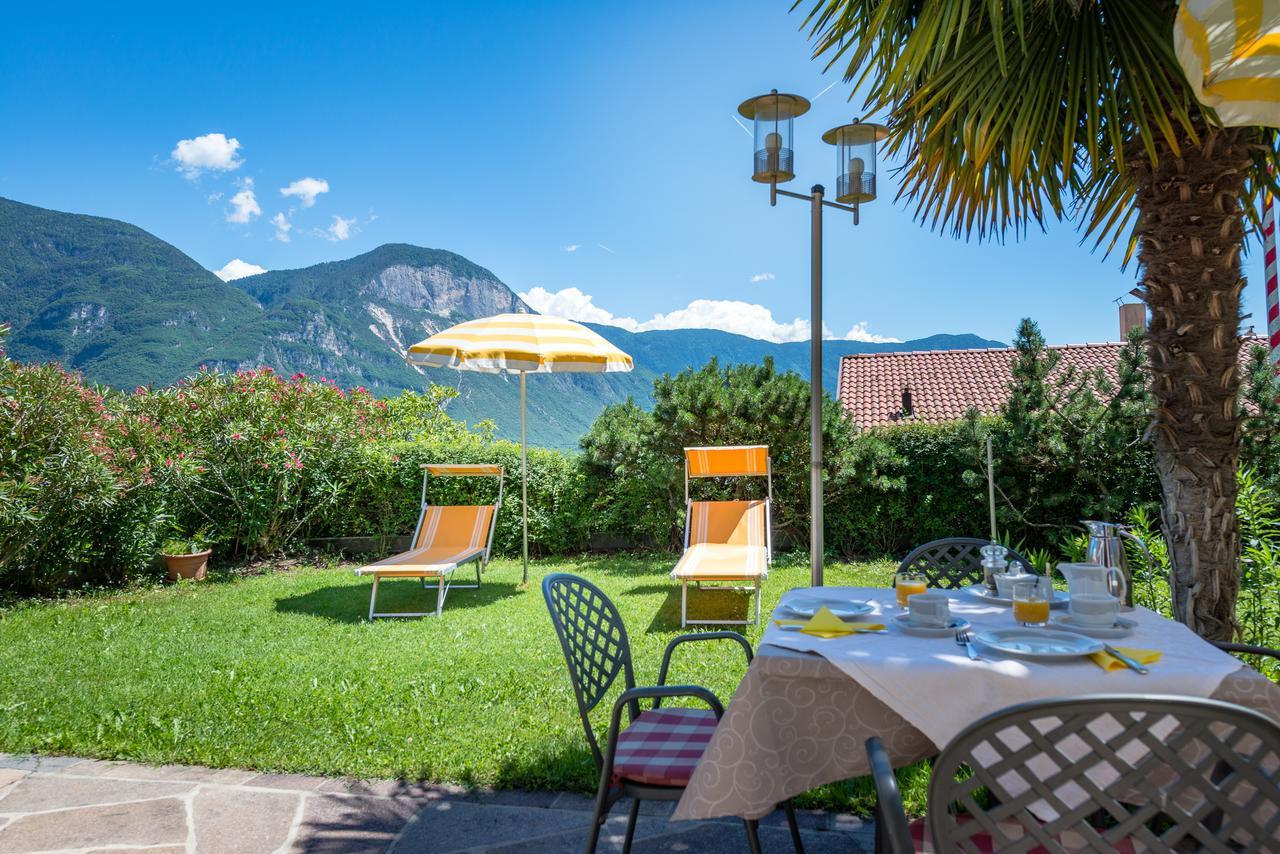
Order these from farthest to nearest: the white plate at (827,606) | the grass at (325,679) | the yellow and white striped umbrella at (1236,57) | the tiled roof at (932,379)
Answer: the tiled roof at (932,379) → the grass at (325,679) → the white plate at (827,606) → the yellow and white striped umbrella at (1236,57)

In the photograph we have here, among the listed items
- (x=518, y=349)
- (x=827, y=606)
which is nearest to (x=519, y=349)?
(x=518, y=349)

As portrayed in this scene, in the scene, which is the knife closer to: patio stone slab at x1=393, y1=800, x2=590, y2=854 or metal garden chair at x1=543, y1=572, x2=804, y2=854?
metal garden chair at x1=543, y1=572, x2=804, y2=854

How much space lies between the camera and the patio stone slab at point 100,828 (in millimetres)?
2576

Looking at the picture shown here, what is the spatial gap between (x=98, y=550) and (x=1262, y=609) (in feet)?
27.6

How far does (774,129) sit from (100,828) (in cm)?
421

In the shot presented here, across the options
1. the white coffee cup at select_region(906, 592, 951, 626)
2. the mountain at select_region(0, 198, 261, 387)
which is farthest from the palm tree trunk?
the mountain at select_region(0, 198, 261, 387)

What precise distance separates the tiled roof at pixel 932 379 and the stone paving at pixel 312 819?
65.2 feet

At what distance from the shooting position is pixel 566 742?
11.0ft

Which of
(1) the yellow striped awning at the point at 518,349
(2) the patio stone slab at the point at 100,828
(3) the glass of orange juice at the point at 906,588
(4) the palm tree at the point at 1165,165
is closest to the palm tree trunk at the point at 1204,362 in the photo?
(4) the palm tree at the point at 1165,165

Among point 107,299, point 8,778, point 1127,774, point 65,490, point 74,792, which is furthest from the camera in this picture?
point 107,299

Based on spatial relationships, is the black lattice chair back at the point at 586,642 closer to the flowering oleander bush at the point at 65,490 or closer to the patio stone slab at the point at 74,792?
the patio stone slab at the point at 74,792

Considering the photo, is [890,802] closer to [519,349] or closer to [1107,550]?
[1107,550]

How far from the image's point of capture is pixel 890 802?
137 cm

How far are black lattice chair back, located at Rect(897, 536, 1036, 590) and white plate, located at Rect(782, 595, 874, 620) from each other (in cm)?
82
